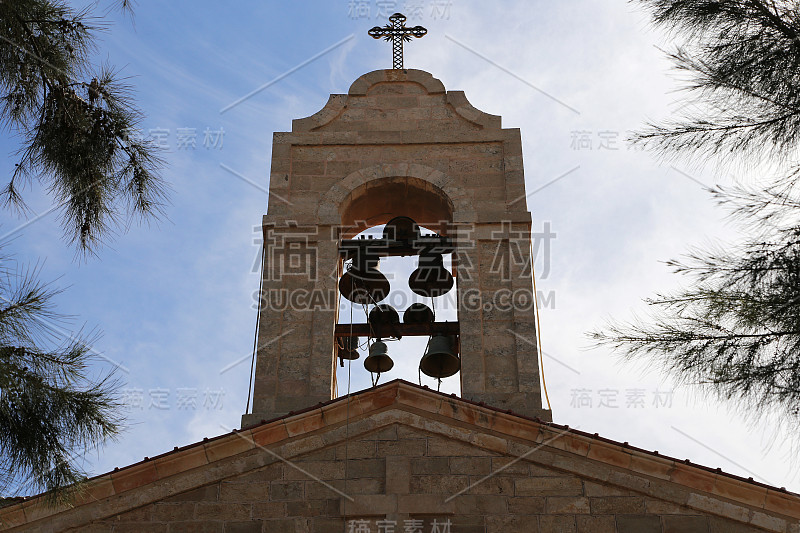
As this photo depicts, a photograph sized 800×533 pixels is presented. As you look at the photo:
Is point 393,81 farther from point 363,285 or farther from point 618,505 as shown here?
point 618,505

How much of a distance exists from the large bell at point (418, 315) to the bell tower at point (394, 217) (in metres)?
0.14

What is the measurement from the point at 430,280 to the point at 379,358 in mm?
1191

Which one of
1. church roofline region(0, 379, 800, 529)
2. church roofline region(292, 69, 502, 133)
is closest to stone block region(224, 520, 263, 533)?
church roofline region(0, 379, 800, 529)

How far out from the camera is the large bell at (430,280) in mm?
11820

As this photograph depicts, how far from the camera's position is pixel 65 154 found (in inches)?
268

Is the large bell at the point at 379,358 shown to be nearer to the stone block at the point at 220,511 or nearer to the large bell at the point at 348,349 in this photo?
the large bell at the point at 348,349

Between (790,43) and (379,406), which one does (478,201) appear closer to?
(379,406)

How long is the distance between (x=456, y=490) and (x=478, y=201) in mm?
4552

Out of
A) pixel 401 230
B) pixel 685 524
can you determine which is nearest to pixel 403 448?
pixel 685 524

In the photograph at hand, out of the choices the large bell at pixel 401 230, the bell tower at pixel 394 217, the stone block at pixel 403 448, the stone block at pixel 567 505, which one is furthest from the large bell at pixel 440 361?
the stone block at pixel 567 505

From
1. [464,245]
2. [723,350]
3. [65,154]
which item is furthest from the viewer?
[464,245]

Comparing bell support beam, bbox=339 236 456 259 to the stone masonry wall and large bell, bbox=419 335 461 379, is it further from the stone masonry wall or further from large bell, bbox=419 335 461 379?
the stone masonry wall

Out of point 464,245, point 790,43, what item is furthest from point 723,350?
point 464,245

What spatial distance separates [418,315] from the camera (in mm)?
11492
